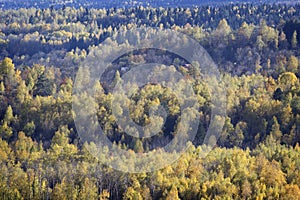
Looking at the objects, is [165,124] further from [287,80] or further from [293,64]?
[293,64]

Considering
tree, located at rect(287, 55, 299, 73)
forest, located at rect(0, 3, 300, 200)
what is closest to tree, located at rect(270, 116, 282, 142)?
forest, located at rect(0, 3, 300, 200)

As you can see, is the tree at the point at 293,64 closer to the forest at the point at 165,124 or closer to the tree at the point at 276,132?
the forest at the point at 165,124

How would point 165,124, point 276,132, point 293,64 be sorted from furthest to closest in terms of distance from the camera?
point 293,64, point 165,124, point 276,132

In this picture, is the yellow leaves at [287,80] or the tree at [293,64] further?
the tree at [293,64]

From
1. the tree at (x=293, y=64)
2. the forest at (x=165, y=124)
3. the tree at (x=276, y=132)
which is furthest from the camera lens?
the tree at (x=293, y=64)

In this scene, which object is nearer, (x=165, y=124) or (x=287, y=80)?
(x=165, y=124)

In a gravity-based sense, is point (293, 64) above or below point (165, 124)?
above

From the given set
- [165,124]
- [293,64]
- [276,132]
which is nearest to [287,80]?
[293,64]

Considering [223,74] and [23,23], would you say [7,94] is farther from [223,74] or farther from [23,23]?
[23,23]

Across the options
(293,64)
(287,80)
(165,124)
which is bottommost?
(165,124)

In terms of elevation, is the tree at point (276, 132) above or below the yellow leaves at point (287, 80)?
below

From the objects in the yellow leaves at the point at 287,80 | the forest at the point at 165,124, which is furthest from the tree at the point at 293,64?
the yellow leaves at the point at 287,80
